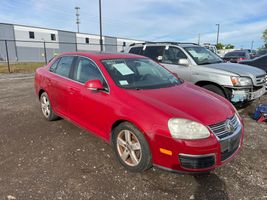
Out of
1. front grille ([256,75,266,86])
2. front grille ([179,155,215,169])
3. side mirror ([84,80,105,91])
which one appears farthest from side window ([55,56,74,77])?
front grille ([256,75,266,86])

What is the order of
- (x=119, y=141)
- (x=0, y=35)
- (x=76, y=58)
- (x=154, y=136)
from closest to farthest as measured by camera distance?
1. (x=154, y=136)
2. (x=119, y=141)
3. (x=76, y=58)
4. (x=0, y=35)

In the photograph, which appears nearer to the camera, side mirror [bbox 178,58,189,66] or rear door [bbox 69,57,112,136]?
rear door [bbox 69,57,112,136]

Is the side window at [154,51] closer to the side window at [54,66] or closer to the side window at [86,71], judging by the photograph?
the side window at [54,66]

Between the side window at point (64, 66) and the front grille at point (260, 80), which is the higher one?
the side window at point (64, 66)

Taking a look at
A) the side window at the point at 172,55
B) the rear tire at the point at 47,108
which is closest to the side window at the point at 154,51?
the side window at the point at 172,55

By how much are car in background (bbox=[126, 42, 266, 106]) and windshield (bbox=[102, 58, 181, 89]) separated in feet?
5.97

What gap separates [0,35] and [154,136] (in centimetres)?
4252

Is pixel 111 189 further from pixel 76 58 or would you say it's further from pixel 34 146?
pixel 76 58

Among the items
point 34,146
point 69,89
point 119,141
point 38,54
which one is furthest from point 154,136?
point 38,54

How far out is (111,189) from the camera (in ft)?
8.96

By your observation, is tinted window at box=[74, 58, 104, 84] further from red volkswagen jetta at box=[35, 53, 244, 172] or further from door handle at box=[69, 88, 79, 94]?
door handle at box=[69, 88, 79, 94]

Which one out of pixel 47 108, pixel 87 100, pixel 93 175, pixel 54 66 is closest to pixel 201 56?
pixel 54 66

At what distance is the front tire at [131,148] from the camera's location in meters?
2.76

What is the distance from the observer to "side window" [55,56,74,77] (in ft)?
14.1
